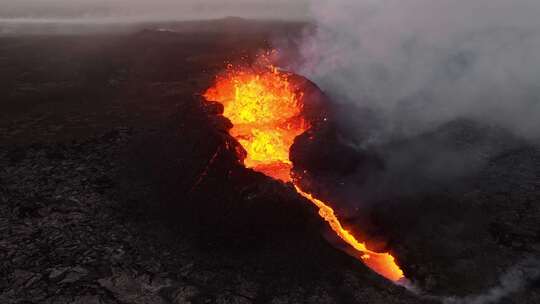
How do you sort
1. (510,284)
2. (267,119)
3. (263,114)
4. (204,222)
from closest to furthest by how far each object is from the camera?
(510,284) < (204,222) < (267,119) < (263,114)

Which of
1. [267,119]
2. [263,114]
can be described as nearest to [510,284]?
[267,119]

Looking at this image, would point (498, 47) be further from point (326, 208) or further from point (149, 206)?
point (149, 206)

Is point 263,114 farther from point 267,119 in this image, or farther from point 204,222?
point 204,222

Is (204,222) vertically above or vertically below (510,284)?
above

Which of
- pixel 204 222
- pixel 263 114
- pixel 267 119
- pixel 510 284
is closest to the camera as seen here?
pixel 510 284

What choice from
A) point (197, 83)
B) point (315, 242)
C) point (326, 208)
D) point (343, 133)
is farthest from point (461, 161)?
point (197, 83)

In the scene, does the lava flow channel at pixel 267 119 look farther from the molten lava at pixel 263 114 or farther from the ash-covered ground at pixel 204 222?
the ash-covered ground at pixel 204 222
